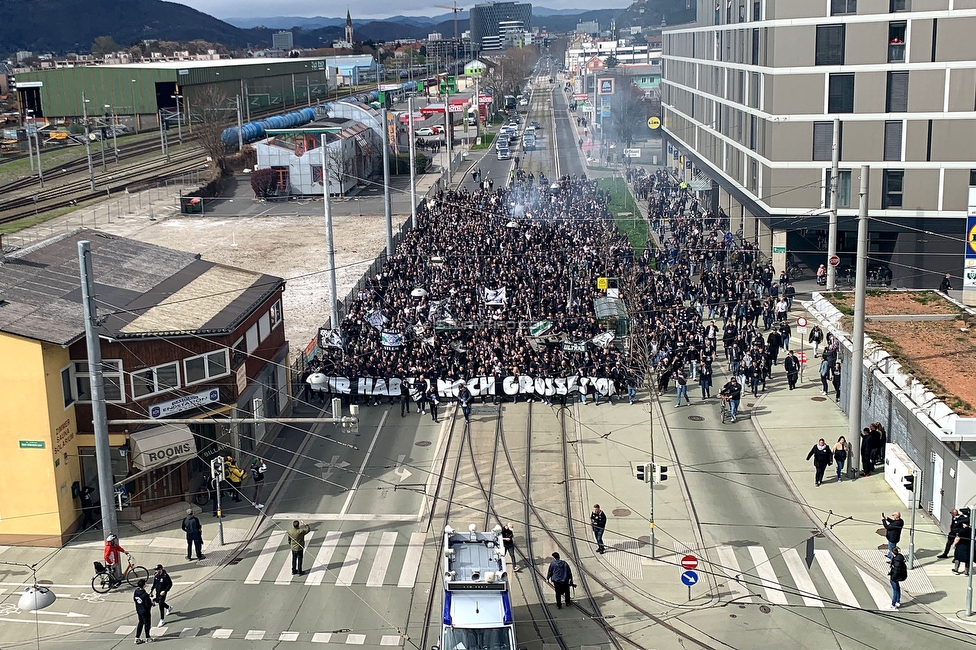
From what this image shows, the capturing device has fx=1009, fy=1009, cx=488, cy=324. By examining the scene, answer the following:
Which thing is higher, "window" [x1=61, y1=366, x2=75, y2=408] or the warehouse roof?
the warehouse roof

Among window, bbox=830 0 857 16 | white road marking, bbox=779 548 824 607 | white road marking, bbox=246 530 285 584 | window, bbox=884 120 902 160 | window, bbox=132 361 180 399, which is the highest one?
window, bbox=830 0 857 16

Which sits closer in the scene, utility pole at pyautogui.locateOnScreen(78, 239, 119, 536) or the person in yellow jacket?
utility pole at pyautogui.locateOnScreen(78, 239, 119, 536)

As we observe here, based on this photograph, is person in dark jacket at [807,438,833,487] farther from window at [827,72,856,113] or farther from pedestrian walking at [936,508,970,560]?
window at [827,72,856,113]

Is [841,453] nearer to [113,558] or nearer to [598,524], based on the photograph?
[598,524]

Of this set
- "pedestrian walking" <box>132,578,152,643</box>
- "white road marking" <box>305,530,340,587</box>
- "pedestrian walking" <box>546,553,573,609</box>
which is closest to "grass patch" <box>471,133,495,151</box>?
"white road marking" <box>305,530,340,587</box>

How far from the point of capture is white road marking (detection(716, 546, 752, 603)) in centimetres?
2172

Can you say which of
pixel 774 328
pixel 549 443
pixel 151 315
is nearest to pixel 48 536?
pixel 151 315

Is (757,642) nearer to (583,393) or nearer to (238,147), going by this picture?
(583,393)

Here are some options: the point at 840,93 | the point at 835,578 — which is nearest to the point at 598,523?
the point at 835,578

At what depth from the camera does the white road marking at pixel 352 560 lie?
2306cm

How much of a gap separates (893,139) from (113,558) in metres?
39.4

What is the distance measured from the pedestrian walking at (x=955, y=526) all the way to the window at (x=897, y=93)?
2924 centimetres

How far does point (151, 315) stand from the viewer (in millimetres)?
28203

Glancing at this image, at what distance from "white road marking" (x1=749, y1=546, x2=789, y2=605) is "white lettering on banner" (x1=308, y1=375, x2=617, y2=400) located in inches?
466
